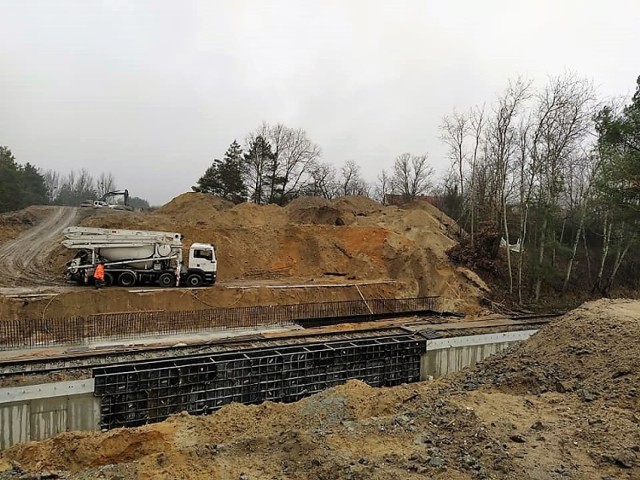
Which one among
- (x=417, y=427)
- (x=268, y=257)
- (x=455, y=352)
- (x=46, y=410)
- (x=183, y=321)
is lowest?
(x=46, y=410)

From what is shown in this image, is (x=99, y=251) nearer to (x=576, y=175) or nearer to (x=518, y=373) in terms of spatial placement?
(x=518, y=373)

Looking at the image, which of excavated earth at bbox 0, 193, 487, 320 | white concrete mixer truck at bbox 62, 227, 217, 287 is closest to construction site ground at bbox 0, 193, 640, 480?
excavated earth at bbox 0, 193, 487, 320

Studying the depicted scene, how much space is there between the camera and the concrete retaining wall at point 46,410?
34.7ft

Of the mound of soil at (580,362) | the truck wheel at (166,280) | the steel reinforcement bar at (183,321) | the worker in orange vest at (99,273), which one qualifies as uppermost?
the worker in orange vest at (99,273)

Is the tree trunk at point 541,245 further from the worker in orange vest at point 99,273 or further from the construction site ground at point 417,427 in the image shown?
the worker in orange vest at point 99,273

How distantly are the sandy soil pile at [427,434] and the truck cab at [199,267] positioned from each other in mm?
12674

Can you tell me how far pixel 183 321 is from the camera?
1811 cm

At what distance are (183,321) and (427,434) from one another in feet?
43.0

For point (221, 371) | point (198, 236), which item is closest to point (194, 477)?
point (221, 371)

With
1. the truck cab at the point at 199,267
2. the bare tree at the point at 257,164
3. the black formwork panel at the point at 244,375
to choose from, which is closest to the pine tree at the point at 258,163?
the bare tree at the point at 257,164

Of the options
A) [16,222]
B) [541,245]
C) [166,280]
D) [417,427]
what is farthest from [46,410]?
[541,245]

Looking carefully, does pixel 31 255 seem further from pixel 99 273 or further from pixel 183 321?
pixel 183 321

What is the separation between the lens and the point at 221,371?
41.7 feet

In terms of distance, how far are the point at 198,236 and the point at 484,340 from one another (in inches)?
669
